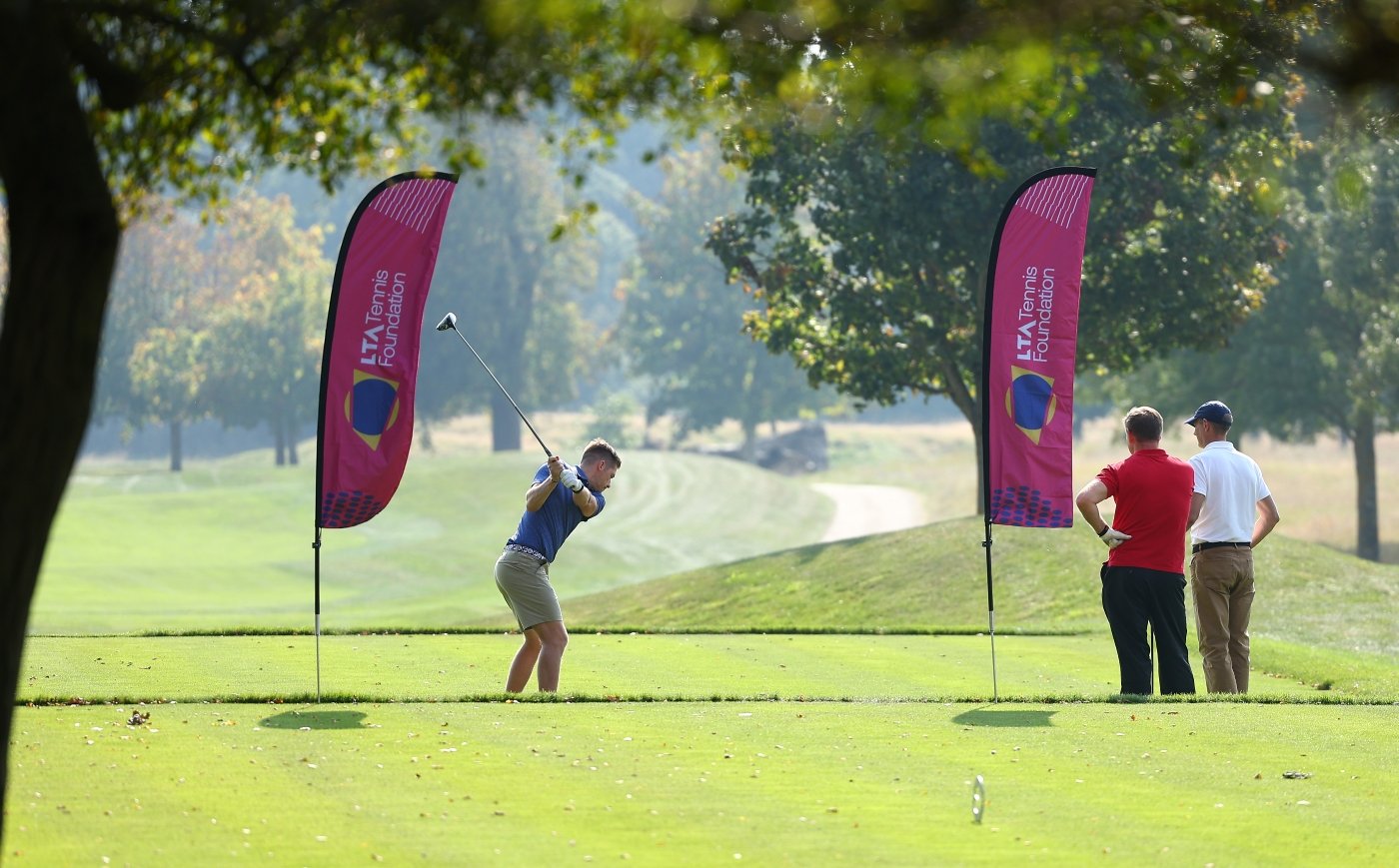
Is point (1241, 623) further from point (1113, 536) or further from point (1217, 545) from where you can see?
point (1113, 536)

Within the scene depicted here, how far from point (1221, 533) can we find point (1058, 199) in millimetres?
2926

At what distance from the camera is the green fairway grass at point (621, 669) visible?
13.5 meters

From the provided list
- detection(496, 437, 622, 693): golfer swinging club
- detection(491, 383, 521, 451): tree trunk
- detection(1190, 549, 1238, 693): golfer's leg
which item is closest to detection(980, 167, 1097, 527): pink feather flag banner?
detection(1190, 549, 1238, 693): golfer's leg

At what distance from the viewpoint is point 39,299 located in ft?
21.5

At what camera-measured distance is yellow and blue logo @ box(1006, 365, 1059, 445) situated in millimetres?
14398

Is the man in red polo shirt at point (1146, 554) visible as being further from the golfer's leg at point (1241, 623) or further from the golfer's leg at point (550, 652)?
the golfer's leg at point (550, 652)

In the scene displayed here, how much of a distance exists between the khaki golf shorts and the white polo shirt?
4.92 meters

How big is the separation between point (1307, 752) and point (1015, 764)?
192cm

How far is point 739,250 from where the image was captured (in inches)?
1447

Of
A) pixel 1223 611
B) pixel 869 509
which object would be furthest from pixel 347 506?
pixel 869 509

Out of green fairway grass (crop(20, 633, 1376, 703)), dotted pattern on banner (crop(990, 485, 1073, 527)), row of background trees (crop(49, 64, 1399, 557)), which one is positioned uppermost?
row of background trees (crop(49, 64, 1399, 557))

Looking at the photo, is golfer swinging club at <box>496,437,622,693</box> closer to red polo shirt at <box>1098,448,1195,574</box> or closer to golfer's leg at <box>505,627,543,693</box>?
golfer's leg at <box>505,627,543,693</box>

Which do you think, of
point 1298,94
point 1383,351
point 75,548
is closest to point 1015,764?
point 1298,94

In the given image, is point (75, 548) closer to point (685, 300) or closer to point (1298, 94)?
point (1298, 94)
